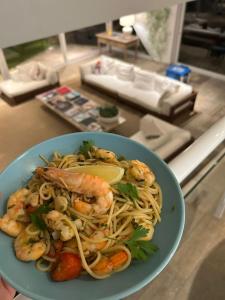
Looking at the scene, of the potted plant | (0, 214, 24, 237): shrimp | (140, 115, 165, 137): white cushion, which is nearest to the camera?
(0, 214, 24, 237): shrimp

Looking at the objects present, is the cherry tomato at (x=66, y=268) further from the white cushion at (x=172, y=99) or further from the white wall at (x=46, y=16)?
the white cushion at (x=172, y=99)

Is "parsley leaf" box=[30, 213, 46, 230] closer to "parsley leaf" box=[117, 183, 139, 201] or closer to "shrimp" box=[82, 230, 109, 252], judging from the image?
"shrimp" box=[82, 230, 109, 252]

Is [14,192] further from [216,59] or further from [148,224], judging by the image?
[216,59]

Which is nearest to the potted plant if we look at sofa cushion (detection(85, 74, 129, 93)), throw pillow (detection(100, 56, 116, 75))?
sofa cushion (detection(85, 74, 129, 93))

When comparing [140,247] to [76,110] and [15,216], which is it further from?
[76,110]

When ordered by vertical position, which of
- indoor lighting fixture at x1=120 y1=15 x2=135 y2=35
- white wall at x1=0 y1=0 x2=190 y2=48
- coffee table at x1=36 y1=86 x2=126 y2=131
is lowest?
coffee table at x1=36 y1=86 x2=126 y2=131

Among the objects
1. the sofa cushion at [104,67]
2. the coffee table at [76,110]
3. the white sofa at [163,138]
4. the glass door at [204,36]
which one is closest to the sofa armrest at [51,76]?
the coffee table at [76,110]

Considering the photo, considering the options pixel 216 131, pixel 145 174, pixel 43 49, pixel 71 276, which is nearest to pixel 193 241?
pixel 216 131
